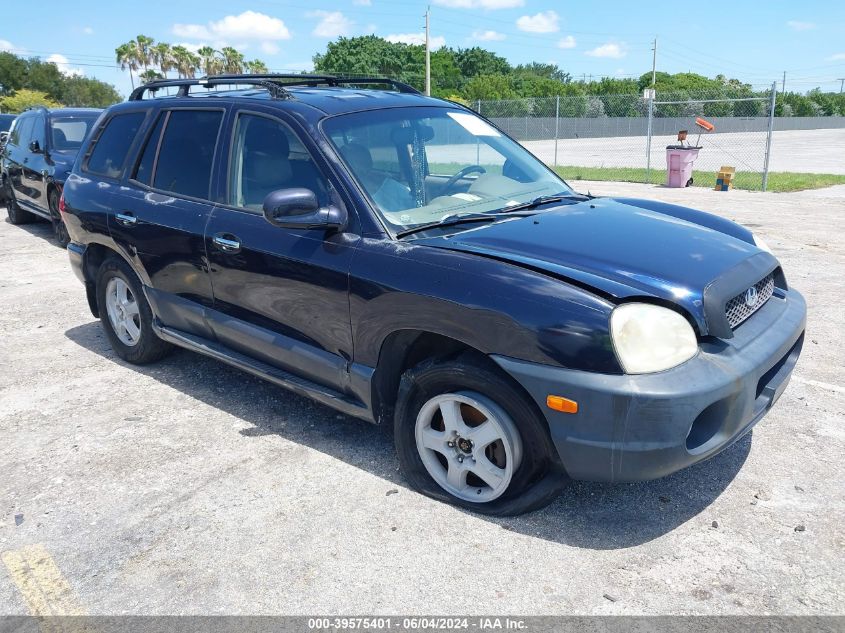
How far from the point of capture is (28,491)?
139 inches

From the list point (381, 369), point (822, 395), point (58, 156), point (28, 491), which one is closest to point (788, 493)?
point (822, 395)

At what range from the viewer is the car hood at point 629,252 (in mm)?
2787

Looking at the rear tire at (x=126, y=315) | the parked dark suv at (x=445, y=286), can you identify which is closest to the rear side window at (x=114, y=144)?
the parked dark suv at (x=445, y=286)

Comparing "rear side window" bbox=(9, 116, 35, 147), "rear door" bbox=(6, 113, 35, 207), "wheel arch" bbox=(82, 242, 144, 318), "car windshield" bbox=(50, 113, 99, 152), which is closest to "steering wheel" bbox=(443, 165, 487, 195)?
"wheel arch" bbox=(82, 242, 144, 318)

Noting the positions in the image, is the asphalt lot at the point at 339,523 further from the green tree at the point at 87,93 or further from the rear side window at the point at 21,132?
the green tree at the point at 87,93

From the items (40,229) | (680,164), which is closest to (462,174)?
(40,229)

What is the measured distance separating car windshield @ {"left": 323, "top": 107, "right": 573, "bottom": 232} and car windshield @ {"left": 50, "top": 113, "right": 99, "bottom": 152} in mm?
8015

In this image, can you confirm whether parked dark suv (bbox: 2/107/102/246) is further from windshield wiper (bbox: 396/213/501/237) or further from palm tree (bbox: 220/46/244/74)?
palm tree (bbox: 220/46/244/74)

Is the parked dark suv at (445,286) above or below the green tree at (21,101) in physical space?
below

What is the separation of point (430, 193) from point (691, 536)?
2049 millimetres

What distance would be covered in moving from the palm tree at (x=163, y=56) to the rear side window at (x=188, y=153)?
69.4m

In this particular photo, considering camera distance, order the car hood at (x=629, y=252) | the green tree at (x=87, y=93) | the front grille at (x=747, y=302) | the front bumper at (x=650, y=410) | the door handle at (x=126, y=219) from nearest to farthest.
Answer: the front bumper at (x=650, y=410)
the car hood at (x=629, y=252)
the front grille at (x=747, y=302)
the door handle at (x=126, y=219)
the green tree at (x=87, y=93)

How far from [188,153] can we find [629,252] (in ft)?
9.03

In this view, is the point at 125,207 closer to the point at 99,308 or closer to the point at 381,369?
the point at 99,308
